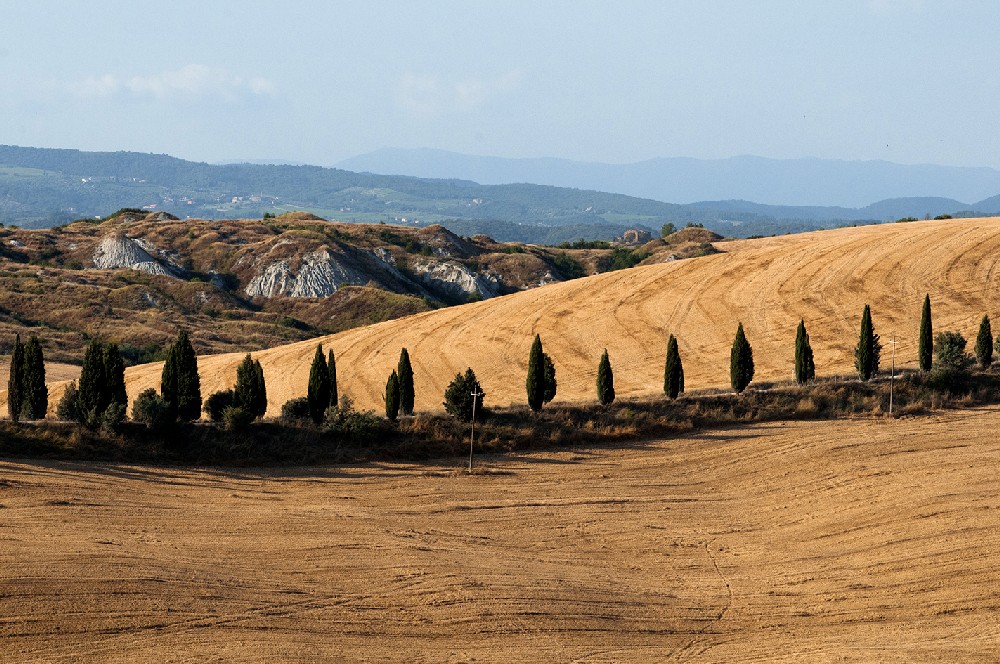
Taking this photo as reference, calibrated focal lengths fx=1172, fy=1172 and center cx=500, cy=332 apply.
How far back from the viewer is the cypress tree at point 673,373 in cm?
5256

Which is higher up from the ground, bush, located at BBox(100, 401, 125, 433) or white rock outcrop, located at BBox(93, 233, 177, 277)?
white rock outcrop, located at BBox(93, 233, 177, 277)

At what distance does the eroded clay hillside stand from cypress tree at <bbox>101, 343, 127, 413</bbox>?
48.8m

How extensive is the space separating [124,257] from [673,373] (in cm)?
11451

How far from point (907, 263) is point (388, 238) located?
364ft

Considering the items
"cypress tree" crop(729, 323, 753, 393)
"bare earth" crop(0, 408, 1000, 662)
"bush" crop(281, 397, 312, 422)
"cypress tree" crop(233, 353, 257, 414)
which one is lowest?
"bare earth" crop(0, 408, 1000, 662)

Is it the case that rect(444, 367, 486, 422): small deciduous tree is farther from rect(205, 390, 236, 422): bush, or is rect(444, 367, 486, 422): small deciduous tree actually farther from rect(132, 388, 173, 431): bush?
rect(132, 388, 173, 431): bush

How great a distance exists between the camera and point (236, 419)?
45.2 m

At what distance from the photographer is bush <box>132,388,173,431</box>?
4416 centimetres

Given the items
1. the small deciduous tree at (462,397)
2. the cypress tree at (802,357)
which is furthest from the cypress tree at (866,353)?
the small deciduous tree at (462,397)

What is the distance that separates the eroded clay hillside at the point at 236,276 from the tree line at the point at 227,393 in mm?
47642

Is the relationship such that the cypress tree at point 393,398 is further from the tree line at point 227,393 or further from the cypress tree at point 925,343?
the cypress tree at point 925,343

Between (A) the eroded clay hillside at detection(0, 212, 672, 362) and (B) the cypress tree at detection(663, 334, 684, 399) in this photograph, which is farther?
(A) the eroded clay hillside at detection(0, 212, 672, 362)

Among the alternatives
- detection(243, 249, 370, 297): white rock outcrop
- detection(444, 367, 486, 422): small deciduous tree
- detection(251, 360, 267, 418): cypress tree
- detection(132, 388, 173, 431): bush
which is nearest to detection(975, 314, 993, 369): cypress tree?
detection(444, 367, 486, 422): small deciduous tree

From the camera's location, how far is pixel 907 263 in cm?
7600
